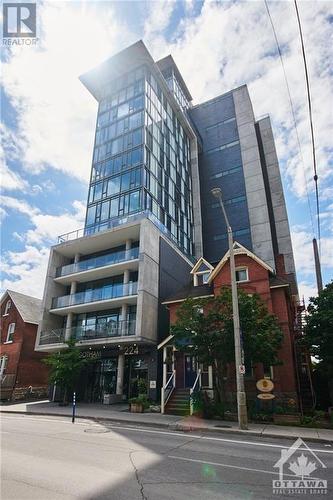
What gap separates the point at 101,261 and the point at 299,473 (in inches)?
875

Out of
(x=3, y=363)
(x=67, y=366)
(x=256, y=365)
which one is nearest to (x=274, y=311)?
(x=256, y=365)

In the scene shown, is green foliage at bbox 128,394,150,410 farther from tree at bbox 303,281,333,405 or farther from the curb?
tree at bbox 303,281,333,405

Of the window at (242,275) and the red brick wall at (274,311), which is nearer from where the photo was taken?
the red brick wall at (274,311)

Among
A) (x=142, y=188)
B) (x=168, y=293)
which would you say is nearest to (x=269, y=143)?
(x=142, y=188)

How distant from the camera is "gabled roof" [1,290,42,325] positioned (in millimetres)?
33075

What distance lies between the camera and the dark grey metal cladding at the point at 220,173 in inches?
1773

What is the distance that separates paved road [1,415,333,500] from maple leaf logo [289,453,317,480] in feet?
0.48

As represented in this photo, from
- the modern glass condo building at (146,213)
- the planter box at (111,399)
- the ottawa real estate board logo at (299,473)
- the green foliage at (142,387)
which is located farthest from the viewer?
the modern glass condo building at (146,213)

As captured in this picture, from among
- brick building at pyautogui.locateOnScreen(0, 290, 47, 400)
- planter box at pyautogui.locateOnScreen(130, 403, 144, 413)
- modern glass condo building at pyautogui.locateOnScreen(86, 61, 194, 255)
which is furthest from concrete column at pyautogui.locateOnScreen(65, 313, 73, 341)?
planter box at pyautogui.locateOnScreen(130, 403, 144, 413)

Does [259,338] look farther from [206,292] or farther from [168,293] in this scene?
[168,293]

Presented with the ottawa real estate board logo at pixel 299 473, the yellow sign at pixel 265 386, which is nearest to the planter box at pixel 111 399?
the yellow sign at pixel 265 386

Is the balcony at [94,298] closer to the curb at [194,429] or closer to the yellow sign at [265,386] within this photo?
the curb at [194,429]

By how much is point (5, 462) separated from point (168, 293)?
20.7m

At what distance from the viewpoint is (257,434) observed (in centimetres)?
1167
